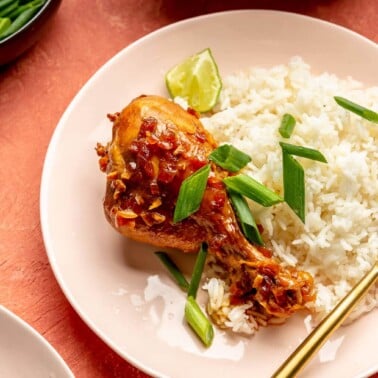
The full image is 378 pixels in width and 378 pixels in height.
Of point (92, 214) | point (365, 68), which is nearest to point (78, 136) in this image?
point (92, 214)

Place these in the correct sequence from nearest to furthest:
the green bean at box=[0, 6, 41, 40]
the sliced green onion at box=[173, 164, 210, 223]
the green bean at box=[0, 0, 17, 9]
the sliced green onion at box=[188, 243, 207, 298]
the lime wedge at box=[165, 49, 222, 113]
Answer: the sliced green onion at box=[173, 164, 210, 223] < the sliced green onion at box=[188, 243, 207, 298] < the lime wedge at box=[165, 49, 222, 113] < the green bean at box=[0, 6, 41, 40] < the green bean at box=[0, 0, 17, 9]

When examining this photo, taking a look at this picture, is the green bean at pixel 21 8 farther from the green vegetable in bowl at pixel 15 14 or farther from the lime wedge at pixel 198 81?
the lime wedge at pixel 198 81

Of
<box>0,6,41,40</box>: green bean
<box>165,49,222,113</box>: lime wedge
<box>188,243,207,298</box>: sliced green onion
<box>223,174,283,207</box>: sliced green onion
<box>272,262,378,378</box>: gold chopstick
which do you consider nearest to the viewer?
<box>272,262,378,378</box>: gold chopstick

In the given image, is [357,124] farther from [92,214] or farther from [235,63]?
[92,214]

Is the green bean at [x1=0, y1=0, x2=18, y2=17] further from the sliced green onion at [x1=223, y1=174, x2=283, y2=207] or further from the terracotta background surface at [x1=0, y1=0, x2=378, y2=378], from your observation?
the sliced green onion at [x1=223, y1=174, x2=283, y2=207]

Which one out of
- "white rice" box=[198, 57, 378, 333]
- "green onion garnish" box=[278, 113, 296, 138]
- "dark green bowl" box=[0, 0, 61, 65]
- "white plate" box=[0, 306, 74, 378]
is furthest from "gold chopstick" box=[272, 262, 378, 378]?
"dark green bowl" box=[0, 0, 61, 65]

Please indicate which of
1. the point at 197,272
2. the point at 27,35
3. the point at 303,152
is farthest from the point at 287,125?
the point at 27,35
